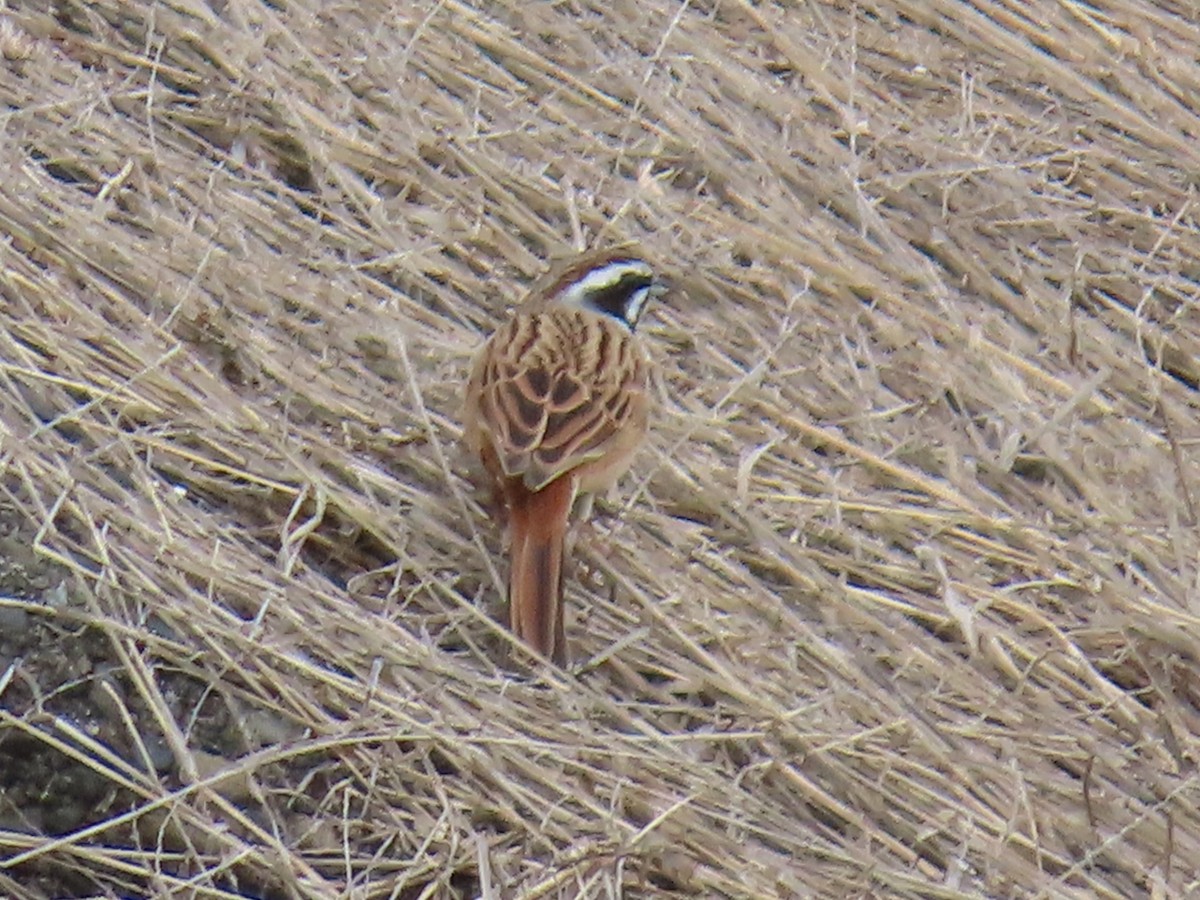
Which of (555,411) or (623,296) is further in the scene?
(623,296)

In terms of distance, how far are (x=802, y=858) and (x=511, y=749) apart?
513 millimetres

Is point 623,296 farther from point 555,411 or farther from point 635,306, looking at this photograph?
point 555,411

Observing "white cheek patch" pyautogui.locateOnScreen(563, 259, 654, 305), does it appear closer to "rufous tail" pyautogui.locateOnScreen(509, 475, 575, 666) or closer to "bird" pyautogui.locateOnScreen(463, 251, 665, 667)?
"bird" pyautogui.locateOnScreen(463, 251, 665, 667)

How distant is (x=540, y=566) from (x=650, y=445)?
524mm

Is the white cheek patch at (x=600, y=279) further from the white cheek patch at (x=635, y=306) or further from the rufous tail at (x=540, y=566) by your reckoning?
the rufous tail at (x=540, y=566)

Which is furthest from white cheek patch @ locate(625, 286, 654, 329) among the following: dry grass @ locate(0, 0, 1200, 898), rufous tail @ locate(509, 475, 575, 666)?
rufous tail @ locate(509, 475, 575, 666)

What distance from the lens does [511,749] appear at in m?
3.88

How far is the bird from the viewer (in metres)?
4.27

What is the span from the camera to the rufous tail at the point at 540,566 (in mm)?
4156

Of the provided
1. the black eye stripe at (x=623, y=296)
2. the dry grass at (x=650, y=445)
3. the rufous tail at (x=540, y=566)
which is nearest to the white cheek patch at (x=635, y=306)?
the black eye stripe at (x=623, y=296)

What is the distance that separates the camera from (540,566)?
4266mm

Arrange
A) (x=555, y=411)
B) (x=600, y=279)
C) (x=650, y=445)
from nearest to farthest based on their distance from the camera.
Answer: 1. (x=555, y=411)
2. (x=650, y=445)
3. (x=600, y=279)

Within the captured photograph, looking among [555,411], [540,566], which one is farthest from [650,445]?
[540,566]

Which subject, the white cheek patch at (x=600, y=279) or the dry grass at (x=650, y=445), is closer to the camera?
the dry grass at (x=650, y=445)
